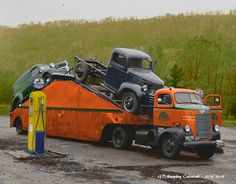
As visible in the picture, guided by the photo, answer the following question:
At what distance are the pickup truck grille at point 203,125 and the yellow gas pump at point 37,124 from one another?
4.55 m

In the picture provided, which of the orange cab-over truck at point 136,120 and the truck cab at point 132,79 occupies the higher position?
the truck cab at point 132,79

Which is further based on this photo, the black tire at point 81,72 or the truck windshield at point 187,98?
the black tire at point 81,72

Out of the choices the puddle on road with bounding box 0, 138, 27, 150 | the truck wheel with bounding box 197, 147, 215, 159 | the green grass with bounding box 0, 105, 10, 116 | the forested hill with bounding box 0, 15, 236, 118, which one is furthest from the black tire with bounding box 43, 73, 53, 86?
the green grass with bounding box 0, 105, 10, 116

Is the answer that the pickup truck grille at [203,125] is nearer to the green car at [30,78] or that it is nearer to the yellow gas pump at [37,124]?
the yellow gas pump at [37,124]

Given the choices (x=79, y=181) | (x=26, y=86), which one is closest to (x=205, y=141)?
(x=79, y=181)

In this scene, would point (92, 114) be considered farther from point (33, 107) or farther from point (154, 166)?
point (154, 166)

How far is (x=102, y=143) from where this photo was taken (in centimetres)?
1773

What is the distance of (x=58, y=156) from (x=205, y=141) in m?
4.35

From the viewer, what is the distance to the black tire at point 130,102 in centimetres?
1608

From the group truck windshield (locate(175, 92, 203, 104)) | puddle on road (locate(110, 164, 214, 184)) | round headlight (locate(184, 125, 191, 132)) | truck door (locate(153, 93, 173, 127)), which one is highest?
truck windshield (locate(175, 92, 203, 104))

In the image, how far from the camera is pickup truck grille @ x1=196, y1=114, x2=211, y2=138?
14.3m

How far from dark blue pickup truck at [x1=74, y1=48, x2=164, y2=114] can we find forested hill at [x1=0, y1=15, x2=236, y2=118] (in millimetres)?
16852

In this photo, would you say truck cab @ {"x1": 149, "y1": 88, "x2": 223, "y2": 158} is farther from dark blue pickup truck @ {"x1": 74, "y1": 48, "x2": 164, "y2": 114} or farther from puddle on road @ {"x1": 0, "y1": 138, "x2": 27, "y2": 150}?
puddle on road @ {"x1": 0, "y1": 138, "x2": 27, "y2": 150}

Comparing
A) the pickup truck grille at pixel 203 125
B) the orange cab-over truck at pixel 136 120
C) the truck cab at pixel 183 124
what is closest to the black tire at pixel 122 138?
the orange cab-over truck at pixel 136 120
